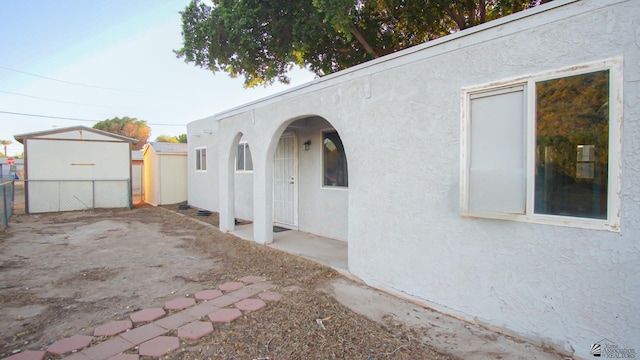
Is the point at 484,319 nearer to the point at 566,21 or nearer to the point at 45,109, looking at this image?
the point at 566,21

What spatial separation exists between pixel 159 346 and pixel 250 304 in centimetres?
112

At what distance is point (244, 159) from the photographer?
994cm

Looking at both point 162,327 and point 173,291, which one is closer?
point 162,327

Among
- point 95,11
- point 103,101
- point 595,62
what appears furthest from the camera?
point 103,101

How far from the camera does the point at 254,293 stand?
13.8 feet

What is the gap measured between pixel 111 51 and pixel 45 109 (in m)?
14.4

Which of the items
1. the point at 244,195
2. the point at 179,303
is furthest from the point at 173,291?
the point at 244,195

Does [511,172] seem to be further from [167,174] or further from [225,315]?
[167,174]

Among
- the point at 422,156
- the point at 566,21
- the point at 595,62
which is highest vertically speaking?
the point at 566,21

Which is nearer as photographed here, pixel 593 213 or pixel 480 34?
pixel 593 213

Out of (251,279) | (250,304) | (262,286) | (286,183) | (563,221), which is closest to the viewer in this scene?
(563,221)

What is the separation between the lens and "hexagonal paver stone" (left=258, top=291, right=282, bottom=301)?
13.2 feet

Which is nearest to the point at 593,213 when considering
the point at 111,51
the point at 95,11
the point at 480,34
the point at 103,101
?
the point at 480,34

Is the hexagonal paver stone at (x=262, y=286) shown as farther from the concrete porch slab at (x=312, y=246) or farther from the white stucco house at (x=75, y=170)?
the white stucco house at (x=75, y=170)
